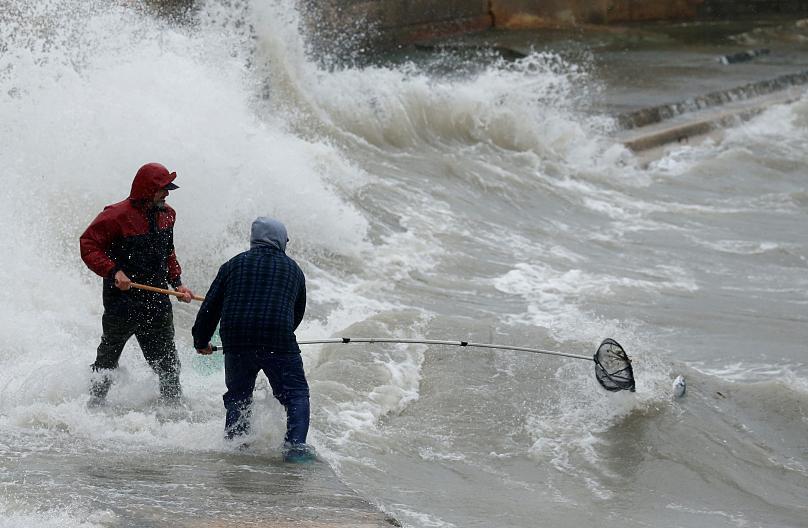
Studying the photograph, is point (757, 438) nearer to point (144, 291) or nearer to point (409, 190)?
point (144, 291)

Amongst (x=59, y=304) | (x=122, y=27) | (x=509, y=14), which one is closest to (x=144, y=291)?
(x=59, y=304)

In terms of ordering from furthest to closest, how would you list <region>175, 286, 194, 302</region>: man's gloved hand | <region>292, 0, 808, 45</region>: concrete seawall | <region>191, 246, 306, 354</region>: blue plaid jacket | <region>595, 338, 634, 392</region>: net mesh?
<region>292, 0, 808, 45</region>: concrete seawall, <region>595, 338, 634, 392</region>: net mesh, <region>175, 286, 194, 302</region>: man's gloved hand, <region>191, 246, 306, 354</region>: blue plaid jacket

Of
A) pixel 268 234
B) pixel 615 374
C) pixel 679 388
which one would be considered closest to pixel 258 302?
pixel 268 234

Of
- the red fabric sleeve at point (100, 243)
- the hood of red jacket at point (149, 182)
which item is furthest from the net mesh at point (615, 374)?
the red fabric sleeve at point (100, 243)

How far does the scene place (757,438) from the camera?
6.94 m

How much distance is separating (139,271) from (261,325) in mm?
743

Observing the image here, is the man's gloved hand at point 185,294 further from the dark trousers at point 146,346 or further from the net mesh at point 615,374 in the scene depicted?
the net mesh at point 615,374

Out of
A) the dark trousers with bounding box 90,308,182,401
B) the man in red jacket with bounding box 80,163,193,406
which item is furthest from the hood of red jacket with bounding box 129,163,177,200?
the dark trousers with bounding box 90,308,182,401

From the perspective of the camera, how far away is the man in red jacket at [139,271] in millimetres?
5582

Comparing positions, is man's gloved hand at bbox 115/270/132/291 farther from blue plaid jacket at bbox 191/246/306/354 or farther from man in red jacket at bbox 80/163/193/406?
blue plaid jacket at bbox 191/246/306/354

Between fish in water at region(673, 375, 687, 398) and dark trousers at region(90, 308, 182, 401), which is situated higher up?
dark trousers at region(90, 308, 182, 401)

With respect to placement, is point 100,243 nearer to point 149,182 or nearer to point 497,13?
point 149,182

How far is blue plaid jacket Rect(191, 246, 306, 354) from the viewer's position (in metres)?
5.39

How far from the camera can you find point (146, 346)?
599cm
